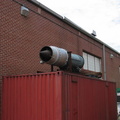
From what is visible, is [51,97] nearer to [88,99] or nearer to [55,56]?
[55,56]

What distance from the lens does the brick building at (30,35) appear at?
33.7 ft

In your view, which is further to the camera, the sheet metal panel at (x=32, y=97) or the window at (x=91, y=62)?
the window at (x=91, y=62)

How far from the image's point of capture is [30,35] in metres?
11.9

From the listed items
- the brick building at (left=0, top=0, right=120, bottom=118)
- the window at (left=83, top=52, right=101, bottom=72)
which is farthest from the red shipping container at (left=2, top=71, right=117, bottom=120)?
the window at (left=83, top=52, right=101, bottom=72)

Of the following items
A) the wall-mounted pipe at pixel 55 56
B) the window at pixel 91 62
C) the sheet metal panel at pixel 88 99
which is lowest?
the sheet metal panel at pixel 88 99

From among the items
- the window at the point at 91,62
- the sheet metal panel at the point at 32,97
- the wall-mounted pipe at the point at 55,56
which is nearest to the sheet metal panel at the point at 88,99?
the sheet metal panel at the point at 32,97

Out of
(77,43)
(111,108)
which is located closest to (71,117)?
(111,108)

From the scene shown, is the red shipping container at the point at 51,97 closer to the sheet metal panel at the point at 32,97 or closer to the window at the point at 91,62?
the sheet metal panel at the point at 32,97

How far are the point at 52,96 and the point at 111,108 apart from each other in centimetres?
598

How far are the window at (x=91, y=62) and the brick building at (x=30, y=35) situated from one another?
1.28 m

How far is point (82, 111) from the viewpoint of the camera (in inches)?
334

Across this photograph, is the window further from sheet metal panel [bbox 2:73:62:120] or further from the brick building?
sheet metal panel [bbox 2:73:62:120]

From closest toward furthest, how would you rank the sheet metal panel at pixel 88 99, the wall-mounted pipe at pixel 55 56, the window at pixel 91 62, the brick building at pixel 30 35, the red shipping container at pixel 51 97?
the red shipping container at pixel 51 97
the sheet metal panel at pixel 88 99
the wall-mounted pipe at pixel 55 56
the brick building at pixel 30 35
the window at pixel 91 62

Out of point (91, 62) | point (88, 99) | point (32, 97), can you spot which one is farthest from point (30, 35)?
point (91, 62)
